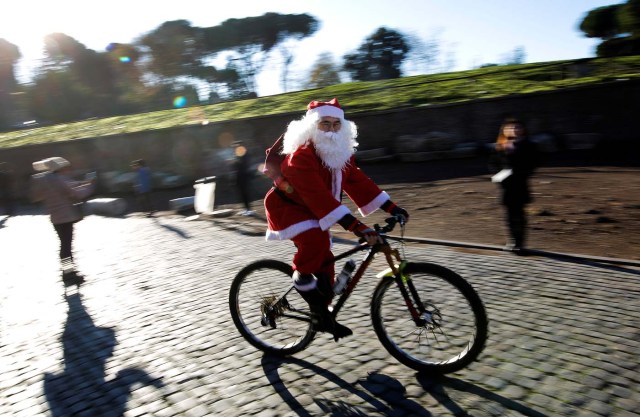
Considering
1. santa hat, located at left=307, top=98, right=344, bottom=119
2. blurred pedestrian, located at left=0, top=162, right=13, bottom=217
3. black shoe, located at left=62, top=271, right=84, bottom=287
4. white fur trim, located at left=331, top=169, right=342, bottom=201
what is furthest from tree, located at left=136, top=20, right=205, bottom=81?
white fur trim, located at left=331, top=169, right=342, bottom=201

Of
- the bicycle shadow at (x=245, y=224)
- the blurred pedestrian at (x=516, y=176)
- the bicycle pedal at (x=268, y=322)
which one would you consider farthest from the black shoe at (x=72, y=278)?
the blurred pedestrian at (x=516, y=176)

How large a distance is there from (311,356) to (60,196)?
512 centimetres

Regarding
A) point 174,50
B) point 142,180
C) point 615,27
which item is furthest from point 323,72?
point 142,180

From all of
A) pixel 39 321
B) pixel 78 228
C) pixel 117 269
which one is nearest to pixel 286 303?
pixel 39 321

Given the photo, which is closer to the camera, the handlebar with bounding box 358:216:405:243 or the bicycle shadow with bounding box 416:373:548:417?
the bicycle shadow with bounding box 416:373:548:417

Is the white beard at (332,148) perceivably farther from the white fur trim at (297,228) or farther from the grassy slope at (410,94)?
the grassy slope at (410,94)

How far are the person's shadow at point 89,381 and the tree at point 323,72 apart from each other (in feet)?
154

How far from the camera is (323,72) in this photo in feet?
167

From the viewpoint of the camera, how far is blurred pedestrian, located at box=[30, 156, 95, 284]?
24.9 ft

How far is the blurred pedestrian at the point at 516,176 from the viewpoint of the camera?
700 centimetres

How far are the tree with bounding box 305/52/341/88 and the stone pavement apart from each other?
147 feet

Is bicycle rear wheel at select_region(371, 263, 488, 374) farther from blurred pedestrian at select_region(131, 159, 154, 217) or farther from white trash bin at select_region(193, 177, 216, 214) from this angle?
blurred pedestrian at select_region(131, 159, 154, 217)

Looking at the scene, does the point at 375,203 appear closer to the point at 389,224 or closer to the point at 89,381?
the point at 389,224

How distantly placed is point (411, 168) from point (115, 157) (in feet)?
43.3
